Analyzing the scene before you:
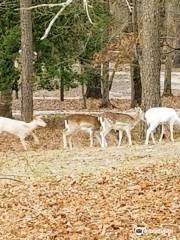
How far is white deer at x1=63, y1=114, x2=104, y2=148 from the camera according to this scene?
61.1 feet

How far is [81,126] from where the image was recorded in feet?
61.4

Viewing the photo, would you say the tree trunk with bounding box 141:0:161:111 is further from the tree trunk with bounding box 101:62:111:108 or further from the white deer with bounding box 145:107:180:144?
the tree trunk with bounding box 101:62:111:108

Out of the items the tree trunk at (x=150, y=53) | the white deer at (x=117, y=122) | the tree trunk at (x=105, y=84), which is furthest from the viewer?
the tree trunk at (x=105, y=84)

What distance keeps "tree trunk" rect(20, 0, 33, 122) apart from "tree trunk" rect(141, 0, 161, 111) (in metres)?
4.39

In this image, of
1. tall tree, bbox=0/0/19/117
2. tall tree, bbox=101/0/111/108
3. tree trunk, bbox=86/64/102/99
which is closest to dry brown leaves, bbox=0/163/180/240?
tall tree, bbox=0/0/19/117

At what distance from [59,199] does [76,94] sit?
29559 millimetres

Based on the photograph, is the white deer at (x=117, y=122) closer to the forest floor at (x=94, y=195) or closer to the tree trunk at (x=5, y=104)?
the forest floor at (x=94, y=195)

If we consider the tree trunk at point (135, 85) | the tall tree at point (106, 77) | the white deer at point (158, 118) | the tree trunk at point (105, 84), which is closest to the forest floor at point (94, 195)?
the white deer at point (158, 118)

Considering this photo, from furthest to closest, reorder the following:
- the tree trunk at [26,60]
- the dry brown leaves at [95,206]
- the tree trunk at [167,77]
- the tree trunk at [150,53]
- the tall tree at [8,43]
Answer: the tree trunk at [167,77], the tall tree at [8,43], the tree trunk at [26,60], the tree trunk at [150,53], the dry brown leaves at [95,206]

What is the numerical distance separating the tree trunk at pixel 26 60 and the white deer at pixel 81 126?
2.67 meters

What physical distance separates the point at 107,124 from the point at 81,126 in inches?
32.5

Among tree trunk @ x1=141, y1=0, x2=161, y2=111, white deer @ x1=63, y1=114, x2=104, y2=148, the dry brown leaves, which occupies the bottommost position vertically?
white deer @ x1=63, y1=114, x2=104, y2=148

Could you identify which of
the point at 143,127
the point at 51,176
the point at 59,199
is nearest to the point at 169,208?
the point at 59,199

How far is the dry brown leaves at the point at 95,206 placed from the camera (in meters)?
8.57
